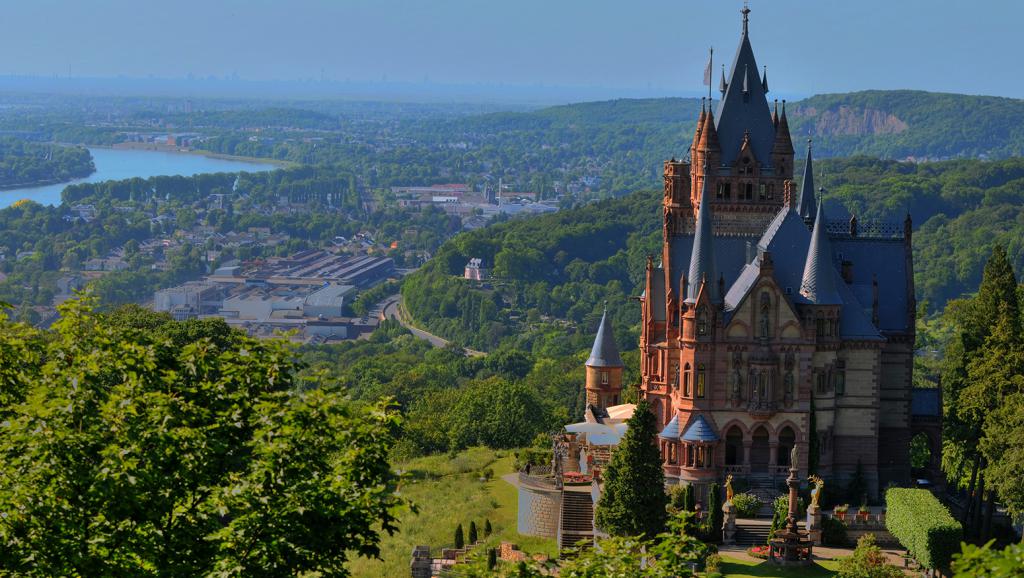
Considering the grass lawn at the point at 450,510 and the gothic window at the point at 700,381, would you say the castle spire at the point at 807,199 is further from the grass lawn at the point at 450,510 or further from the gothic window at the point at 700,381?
the grass lawn at the point at 450,510

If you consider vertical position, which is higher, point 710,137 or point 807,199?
point 710,137

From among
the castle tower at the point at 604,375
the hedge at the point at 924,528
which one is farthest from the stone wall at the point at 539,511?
the hedge at the point at 924,528

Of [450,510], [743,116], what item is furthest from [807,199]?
[450,510]

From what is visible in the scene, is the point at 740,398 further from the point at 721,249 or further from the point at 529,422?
the point at 529,422

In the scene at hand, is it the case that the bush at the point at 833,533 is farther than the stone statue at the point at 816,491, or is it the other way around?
the bush at the point at 833,533

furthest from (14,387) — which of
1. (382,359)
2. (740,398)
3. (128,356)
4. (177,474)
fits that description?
(382,359)

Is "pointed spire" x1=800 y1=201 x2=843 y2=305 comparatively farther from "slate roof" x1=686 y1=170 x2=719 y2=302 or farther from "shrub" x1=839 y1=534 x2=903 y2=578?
"shrub" x1=839 y1=534 x2=903 y2=578

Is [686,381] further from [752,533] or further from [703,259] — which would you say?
[752,533]
